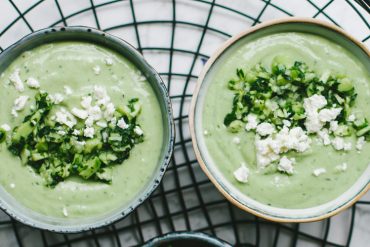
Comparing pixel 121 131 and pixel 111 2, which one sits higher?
pixel 111 2

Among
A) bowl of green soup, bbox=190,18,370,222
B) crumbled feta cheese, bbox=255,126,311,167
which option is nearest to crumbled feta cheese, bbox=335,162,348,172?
bowl of green soup, bbox=190,18,370,222

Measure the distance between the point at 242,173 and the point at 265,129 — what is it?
135 mm

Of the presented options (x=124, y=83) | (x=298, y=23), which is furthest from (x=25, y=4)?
(x=298, y=23)

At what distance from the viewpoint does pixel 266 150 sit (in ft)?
4.69

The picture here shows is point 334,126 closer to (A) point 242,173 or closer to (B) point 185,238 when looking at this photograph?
(A) point 242,173

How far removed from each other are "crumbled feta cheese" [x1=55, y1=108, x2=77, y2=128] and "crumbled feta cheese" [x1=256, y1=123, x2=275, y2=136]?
501mm

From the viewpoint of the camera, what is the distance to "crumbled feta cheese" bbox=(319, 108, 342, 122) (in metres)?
1.43

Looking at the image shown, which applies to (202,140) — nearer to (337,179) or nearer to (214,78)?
(214,78)

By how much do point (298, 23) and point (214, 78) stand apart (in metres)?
0.27

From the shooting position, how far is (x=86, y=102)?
1466 mm

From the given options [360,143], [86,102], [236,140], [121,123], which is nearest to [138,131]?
[121,123]

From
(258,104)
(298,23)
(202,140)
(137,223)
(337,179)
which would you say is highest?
(298,23)

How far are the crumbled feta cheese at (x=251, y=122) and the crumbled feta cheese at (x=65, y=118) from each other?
1.54ft

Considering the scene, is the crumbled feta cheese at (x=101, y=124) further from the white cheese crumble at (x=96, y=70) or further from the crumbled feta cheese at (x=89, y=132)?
the white cheese crumble at (x=96, y=70)
